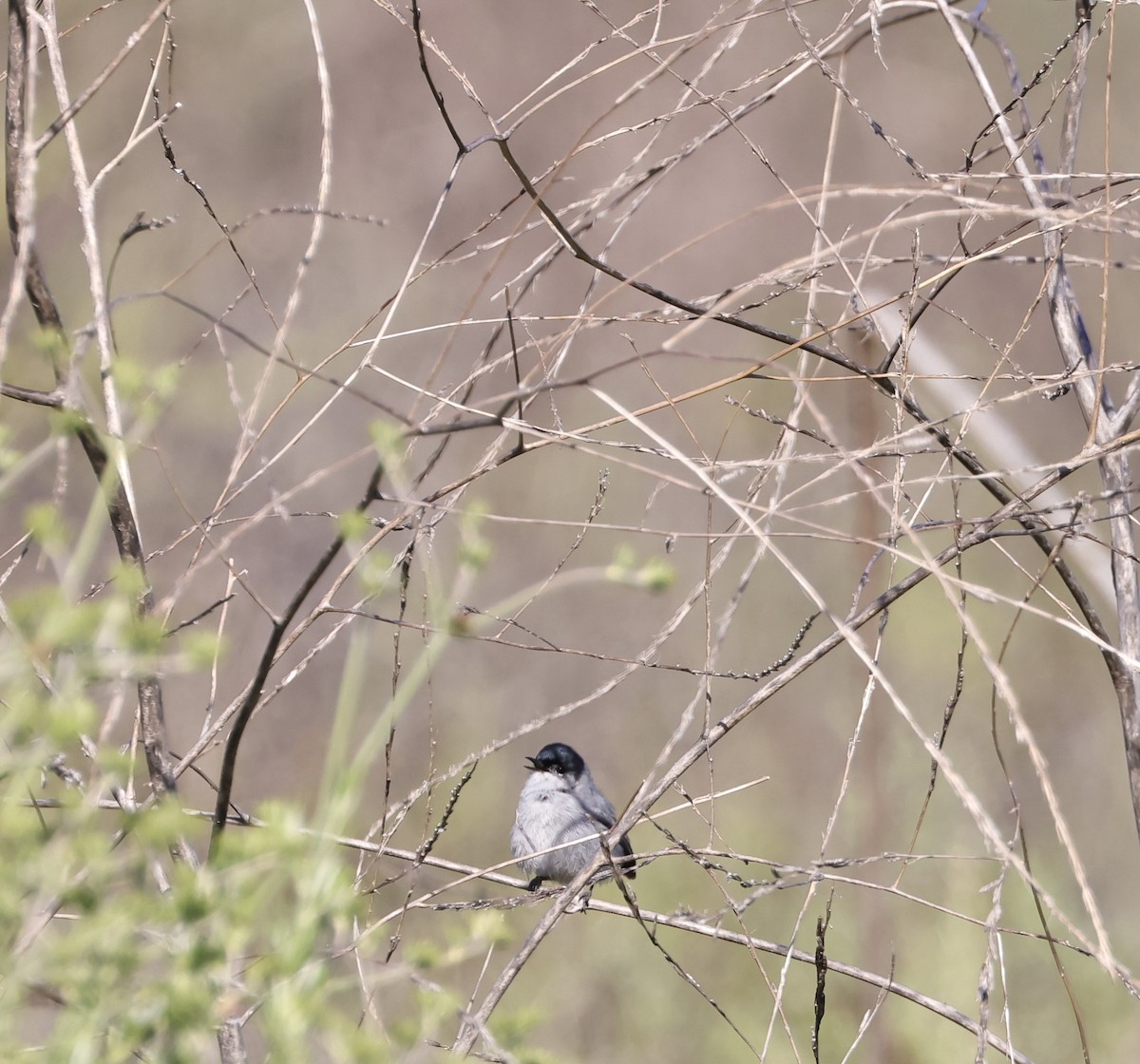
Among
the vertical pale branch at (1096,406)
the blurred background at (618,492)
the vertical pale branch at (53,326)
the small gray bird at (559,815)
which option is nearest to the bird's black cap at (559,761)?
the small gray bird at (559,815)

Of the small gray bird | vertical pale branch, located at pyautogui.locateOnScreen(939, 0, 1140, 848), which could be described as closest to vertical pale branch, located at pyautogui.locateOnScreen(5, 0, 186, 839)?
vertical pale branch, located at pyautogui.locateOnScreen(939, 0, 1140, 848)

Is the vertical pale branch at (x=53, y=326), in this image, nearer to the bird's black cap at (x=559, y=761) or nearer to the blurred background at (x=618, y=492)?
the blurred background at (x=618, y=492)

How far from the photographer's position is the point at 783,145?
8.34 m

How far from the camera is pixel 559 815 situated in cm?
484

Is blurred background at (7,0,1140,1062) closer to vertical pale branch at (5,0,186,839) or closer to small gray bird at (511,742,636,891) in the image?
small gray bird at (511,742,636,891)

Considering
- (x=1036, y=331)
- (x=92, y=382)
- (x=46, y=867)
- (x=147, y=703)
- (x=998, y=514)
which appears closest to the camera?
(x=46, y=867)

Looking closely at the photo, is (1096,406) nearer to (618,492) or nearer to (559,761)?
(559,761)

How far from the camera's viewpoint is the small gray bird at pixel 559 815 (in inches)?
186

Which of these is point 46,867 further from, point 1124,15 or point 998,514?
point 1124,15

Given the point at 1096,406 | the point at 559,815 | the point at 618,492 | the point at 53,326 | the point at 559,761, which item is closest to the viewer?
the point at 53,326

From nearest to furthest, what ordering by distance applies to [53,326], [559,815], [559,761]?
[53,326] < [559,815] < [559,761]

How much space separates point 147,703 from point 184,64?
25.0 feet

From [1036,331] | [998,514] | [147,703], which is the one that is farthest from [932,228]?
[147,703]

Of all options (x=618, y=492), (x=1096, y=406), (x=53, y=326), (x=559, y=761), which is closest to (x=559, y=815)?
(x=559, y=761)
